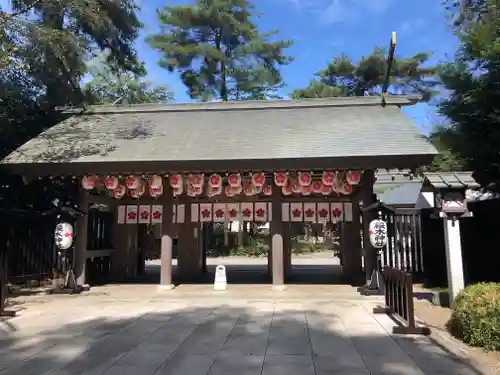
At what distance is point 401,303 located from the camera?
7.62m

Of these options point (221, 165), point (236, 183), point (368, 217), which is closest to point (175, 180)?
point (221, 165)

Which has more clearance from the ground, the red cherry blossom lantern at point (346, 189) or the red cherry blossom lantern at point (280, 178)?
the red cherry blossom lantern at point (280, 178)

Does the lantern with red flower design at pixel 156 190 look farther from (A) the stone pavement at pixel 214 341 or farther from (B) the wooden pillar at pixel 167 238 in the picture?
(A) the stone pavement at pixel 214 341

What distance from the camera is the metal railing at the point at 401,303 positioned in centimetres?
684

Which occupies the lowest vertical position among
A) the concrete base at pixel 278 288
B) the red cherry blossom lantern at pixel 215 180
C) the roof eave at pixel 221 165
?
the concrete base at pixel 278 288

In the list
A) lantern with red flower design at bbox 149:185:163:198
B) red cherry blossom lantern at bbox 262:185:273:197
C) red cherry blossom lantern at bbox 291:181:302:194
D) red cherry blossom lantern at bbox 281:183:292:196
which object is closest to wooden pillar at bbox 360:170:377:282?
red cherry blossom lantern at bbox 291:181:302:194

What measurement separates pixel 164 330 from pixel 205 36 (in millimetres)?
25467

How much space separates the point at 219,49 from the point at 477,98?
868 inches

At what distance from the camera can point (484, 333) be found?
613 cm

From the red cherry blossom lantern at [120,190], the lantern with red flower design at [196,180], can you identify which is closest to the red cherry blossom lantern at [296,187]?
the lantern with red flower design at [196,180]

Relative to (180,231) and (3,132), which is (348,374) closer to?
(180,231)

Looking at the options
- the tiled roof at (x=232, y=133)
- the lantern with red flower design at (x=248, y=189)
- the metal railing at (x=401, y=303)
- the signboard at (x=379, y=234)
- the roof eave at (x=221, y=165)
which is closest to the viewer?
the metal railing at (x=401, y=303)

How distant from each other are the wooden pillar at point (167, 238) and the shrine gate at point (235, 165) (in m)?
0.03

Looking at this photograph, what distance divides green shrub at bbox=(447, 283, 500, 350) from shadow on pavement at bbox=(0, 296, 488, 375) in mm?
621
